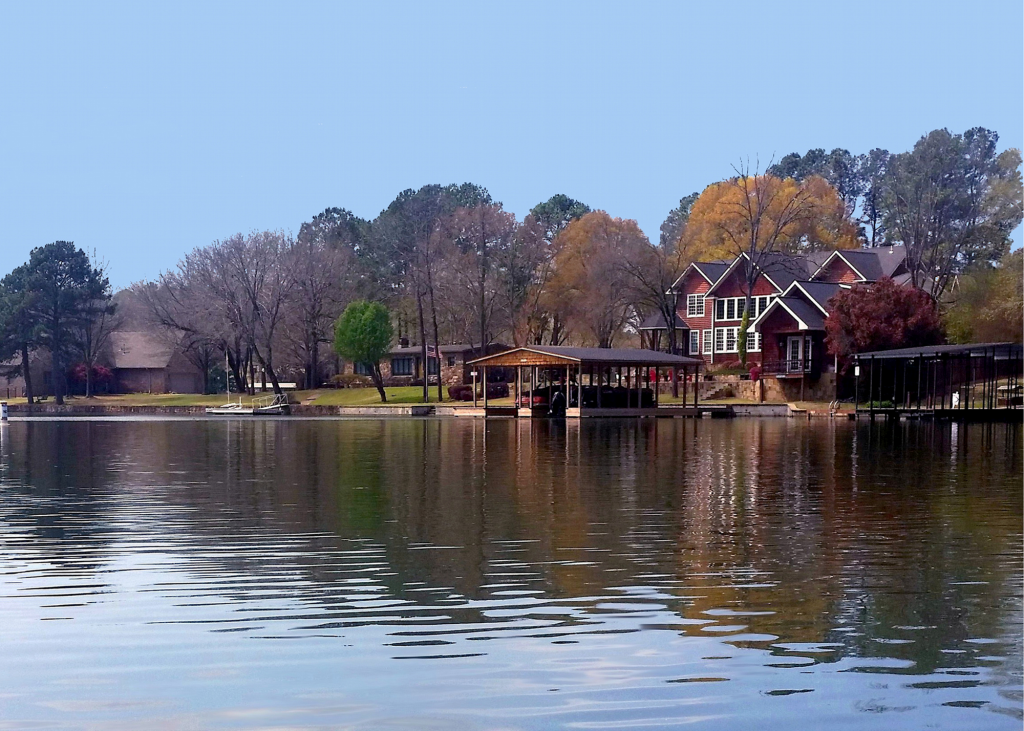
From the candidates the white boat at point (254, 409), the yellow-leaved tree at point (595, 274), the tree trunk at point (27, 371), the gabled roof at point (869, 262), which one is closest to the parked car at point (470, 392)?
the yellow-leaved tree at point (595, 274)

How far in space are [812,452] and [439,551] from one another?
21013mm

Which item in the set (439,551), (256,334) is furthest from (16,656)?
(256,334)

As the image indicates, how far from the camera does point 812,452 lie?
3288 centimetres

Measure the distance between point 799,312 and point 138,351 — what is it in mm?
59022

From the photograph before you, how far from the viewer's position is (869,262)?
280 feet

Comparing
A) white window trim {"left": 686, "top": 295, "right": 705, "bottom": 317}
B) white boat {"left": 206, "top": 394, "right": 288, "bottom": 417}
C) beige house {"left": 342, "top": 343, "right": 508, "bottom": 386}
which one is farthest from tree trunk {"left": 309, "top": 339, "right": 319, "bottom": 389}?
white window trim {"left": 686, "top": 295, "right": 705, "bottom": 317}

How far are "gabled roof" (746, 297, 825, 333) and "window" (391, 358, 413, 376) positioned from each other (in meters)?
34.0

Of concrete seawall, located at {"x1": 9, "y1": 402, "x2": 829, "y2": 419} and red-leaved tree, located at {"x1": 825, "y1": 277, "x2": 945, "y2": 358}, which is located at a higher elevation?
red-leaved tree, located at {"x1": 825, "y1": 277, "x2": 945, "y2": 358}

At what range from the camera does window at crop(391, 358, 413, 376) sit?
104 m

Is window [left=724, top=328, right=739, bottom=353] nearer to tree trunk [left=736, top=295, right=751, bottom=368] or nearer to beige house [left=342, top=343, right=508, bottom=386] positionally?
tree trunk [left=736, top=295, right=751, bottom=368]

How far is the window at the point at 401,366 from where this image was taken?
4092 inches

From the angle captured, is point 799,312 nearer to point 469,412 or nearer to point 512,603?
point 469,412

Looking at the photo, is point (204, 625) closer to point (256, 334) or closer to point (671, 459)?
point (671, 459)

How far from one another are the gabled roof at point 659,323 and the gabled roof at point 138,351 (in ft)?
130
